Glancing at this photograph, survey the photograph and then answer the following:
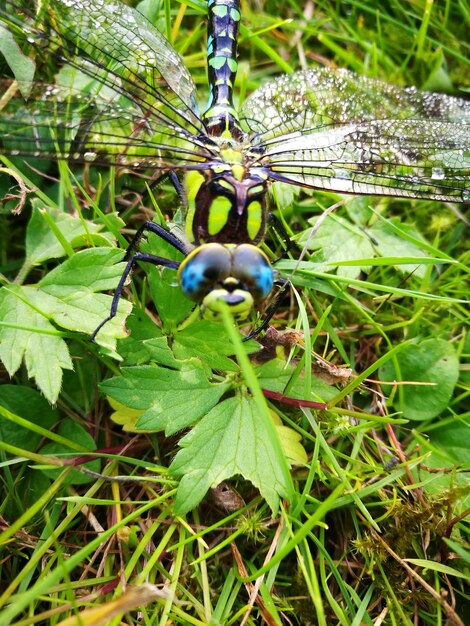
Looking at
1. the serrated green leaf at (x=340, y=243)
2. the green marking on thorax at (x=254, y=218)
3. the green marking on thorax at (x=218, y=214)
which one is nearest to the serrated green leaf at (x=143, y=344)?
the green marking on thorax at (x=218, y=214)

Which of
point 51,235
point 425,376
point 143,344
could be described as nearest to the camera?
point 143,344

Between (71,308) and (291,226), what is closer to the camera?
(71,308)

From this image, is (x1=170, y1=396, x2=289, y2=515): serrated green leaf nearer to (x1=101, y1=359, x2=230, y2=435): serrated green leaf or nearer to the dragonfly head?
(x1=101, y1=359, x2=230, y2=435): serrated green leaf

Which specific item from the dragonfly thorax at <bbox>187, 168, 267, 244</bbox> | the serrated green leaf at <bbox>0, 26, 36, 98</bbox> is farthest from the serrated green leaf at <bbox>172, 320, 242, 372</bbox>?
the serrated green leaf at <bbox>0, 26, 36, 98</bbox>

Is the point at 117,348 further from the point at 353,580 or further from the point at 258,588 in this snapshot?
the point at 353,580

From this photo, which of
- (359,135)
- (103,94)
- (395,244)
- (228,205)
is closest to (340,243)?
(395,244)

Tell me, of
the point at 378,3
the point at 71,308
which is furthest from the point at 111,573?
the point at 378,3

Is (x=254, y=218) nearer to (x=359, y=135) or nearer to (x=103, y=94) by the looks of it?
(x=359, y=135)
